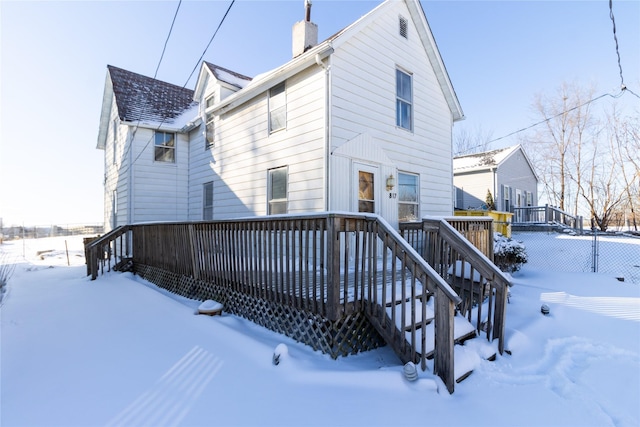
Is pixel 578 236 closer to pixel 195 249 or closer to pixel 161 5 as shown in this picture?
pixel 195 249

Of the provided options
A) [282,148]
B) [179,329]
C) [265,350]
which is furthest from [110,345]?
[282,148]

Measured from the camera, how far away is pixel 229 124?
30.2 ft

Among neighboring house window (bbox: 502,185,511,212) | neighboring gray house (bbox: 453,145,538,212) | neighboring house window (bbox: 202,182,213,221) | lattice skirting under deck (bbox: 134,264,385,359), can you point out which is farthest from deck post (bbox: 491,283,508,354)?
neighboring house window (bbox: 502,185,511,212)

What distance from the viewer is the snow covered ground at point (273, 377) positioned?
2.35 meters

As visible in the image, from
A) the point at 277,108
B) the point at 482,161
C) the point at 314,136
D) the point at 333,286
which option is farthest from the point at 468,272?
the point at 482,161

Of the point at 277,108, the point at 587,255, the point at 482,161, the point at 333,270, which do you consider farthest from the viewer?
the point at 482,161

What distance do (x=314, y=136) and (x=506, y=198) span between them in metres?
15.6

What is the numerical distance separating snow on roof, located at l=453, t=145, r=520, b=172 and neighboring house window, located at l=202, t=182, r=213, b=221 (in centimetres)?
1413

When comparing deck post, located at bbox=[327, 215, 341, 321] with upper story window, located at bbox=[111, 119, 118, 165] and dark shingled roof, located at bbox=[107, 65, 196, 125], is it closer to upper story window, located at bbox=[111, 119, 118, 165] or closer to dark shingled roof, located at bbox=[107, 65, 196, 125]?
dark shingled roof, located at bbox=[107, 65, 196, 125]

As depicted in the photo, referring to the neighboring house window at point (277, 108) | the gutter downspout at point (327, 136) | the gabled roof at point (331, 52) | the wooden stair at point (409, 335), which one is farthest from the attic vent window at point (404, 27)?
the wooden stair at point (409, 335)

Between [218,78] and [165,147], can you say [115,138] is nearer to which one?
[165,147]

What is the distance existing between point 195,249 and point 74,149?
15.8m

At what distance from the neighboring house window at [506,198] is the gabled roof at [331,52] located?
32.3 ft

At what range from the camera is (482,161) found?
17.8 metres
